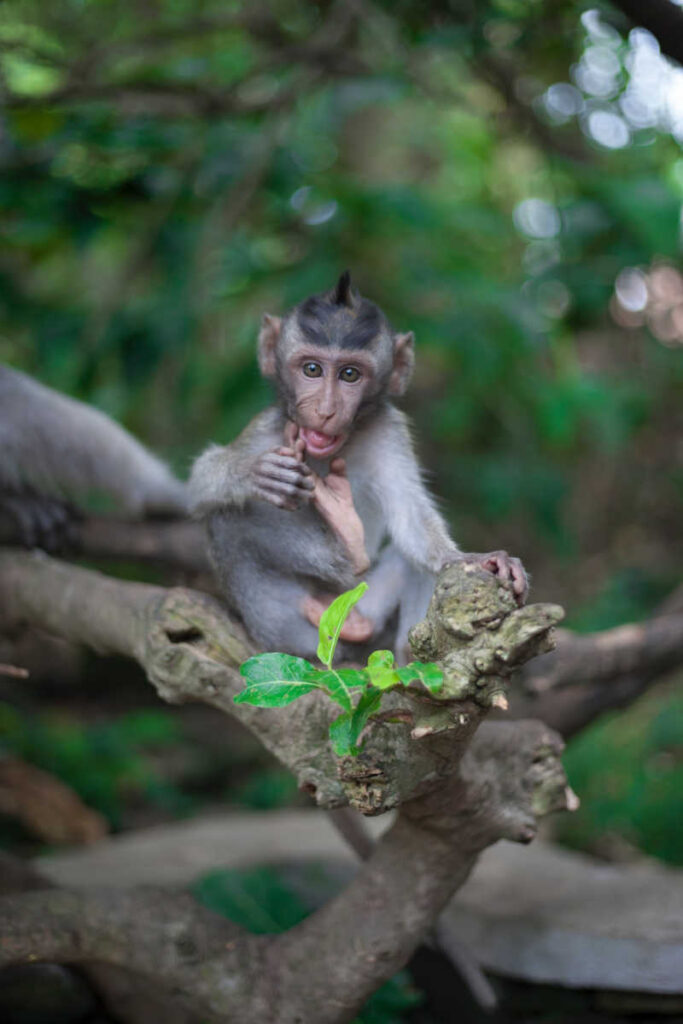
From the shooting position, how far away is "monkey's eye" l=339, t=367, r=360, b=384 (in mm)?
3129

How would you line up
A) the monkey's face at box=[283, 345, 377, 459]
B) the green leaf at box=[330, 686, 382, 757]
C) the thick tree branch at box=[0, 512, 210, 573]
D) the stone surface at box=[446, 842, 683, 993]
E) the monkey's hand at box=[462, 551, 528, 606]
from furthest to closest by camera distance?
the thick tree branch at box=[0, 512, 210, 573] → the stone surface at box=[446, 842, 683, 993] → the monkey's face at box=[283, 345, 377, 459] → the monkey's hand at box=[462, 551, 528, 606] → the green leaf at box=[330, 686, 382, 757]

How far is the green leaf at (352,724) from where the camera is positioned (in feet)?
6.08

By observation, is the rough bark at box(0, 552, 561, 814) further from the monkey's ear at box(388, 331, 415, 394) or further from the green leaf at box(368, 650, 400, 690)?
the monkey's ear at box(388, 331, 415, 394)

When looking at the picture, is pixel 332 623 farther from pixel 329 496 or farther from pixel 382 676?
pixel 329 496

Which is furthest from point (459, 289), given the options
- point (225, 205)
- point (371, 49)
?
point (371, 49)

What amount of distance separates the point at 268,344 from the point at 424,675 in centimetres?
186

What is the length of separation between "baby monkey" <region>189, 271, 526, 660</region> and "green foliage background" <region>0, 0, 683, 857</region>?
216cm

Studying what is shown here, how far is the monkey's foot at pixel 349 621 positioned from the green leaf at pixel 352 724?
139 cm

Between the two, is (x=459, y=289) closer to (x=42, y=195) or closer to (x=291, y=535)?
(x=42, y=195)

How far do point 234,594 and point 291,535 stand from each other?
0.93ft

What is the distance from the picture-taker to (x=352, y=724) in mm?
1871

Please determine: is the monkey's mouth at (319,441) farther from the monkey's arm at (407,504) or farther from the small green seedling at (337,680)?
the small green seedling at (337,680)

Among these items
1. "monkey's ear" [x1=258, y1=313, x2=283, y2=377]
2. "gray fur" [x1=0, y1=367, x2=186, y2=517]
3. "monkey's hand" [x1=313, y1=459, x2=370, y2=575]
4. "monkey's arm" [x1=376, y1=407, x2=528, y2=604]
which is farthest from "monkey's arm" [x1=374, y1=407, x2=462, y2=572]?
"gray fur" [x1=0, y1=367, x2=186, y2=517]

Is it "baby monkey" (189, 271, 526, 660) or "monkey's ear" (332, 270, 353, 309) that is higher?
"monkey's ear" (332, 270, 353, 309)
